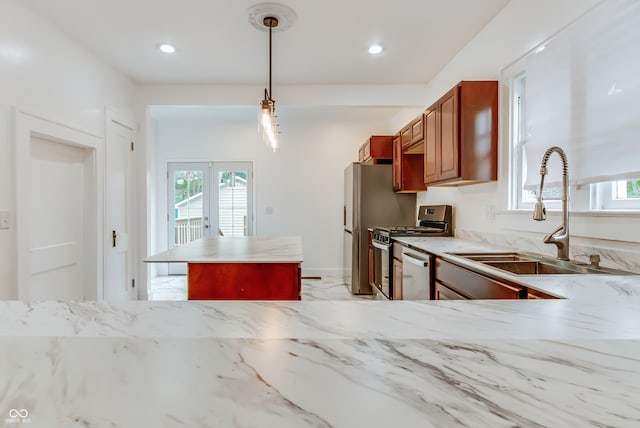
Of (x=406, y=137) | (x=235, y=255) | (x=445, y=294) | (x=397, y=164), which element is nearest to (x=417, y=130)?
(x=406, y=137)

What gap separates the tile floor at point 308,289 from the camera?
450 centimetres

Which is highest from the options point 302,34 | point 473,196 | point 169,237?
point 302,34

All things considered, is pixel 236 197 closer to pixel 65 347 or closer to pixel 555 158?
pixel 555 158

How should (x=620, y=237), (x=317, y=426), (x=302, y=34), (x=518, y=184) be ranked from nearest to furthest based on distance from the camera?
(x=317, y=426) < (x=620, y=237) < (x=518, y=184) < (x=302, y=34)

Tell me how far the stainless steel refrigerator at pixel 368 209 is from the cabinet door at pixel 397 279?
1.13m

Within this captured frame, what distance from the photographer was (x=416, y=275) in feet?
8.67

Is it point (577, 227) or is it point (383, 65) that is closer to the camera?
point (577, 227)

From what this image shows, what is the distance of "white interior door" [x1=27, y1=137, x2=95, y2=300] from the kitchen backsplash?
3.44 m

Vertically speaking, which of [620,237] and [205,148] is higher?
[205,148]

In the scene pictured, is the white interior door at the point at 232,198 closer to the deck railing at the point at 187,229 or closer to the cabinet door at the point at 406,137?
the deck railing at the point at 187,229

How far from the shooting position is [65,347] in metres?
0.54

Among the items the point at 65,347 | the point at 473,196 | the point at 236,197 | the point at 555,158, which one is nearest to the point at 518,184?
the point at 555,158

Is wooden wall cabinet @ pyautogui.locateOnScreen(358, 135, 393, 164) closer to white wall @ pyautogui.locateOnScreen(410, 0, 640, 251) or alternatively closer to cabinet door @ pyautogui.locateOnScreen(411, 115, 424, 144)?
cabinet door @ pyautogui.locateOnScreen(411, 115, 424, 144)

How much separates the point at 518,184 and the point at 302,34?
80.7 inches
